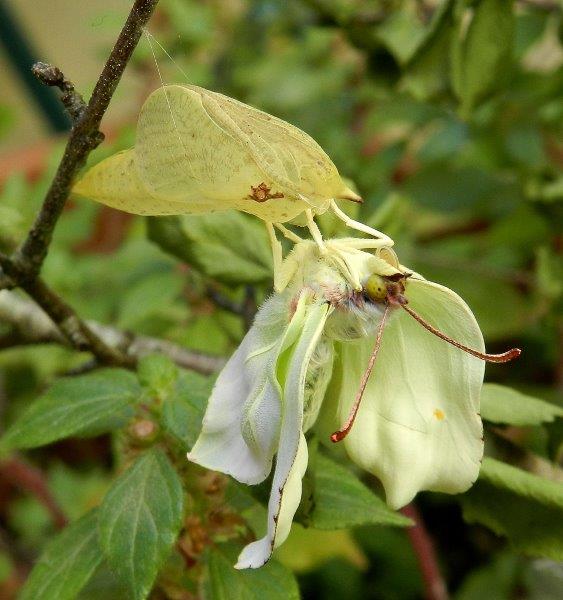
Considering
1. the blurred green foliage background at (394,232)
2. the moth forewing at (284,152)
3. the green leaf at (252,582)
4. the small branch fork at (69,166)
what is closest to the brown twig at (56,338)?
the blurred green foliage background at (394,232)

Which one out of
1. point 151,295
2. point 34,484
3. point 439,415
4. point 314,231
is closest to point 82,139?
point 314,231

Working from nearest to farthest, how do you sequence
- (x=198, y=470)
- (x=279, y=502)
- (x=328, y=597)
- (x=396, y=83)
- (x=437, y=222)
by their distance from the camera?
(x=279, y=502) < (x=198, y=470) < (x=396, y=83) < (x=328, y=597) < (x=437, y=222)

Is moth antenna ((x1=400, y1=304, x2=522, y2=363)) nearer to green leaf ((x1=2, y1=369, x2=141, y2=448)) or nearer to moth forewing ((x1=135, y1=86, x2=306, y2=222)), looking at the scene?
moth forewing ((x1=135, y1=86, x2=306, y2=222))

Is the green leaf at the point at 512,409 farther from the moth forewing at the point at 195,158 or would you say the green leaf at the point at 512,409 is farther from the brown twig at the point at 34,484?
the brown twig at the point at 34,484

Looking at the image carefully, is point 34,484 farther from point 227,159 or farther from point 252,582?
point 227,159

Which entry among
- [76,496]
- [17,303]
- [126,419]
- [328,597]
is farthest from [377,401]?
[76,496]

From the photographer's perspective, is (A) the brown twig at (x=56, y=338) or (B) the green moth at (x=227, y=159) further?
(A) the brown twig at (x=56, y=338)

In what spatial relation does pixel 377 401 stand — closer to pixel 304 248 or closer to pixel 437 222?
pixel 304 248
